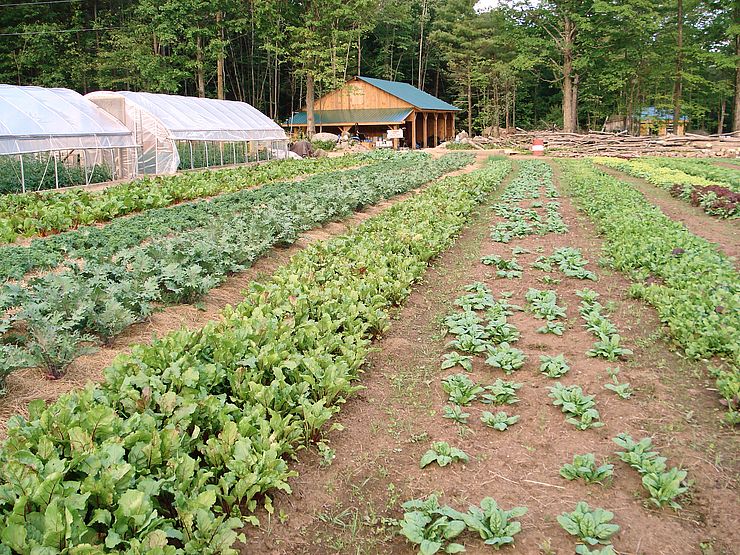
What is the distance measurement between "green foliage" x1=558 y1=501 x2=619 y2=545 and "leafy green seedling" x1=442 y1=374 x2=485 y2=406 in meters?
1.39

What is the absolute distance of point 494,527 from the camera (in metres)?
3.12

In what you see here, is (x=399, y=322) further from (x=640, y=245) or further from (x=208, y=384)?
(x=640, y=245)

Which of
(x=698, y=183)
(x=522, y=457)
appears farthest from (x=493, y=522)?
(x=698, y=183)

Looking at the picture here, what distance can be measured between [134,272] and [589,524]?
5128 mm

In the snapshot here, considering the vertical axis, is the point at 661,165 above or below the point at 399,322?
above

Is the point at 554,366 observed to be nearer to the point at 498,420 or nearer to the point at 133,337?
the point at 498,420

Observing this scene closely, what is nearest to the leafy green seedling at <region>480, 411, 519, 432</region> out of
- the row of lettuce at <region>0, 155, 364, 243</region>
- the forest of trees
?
the row of lettuce at <region>0, 155, 364, 243</region>

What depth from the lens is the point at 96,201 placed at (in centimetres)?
1226

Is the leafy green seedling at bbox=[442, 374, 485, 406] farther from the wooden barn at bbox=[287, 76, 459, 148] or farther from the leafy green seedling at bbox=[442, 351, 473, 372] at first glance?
the wooden barn at bbox=[287, 76, 459, 148]

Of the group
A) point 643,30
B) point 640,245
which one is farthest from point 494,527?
point 643,30

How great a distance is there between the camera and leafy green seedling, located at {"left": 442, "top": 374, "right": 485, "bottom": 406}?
179 inches

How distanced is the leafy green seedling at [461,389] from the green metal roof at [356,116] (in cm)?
3875

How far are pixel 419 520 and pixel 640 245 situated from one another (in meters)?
6.59

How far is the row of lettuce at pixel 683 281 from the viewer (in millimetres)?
5078
